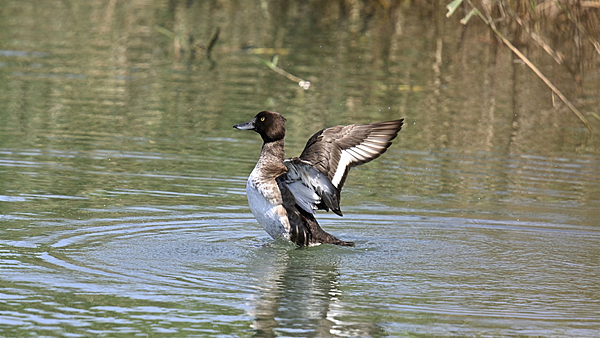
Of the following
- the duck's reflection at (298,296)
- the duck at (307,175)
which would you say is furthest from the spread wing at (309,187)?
the duck's reflection at (298,296)

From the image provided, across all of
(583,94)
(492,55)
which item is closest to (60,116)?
(583,94)

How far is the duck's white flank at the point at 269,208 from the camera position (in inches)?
298

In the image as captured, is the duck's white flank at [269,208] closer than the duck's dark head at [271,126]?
Yes

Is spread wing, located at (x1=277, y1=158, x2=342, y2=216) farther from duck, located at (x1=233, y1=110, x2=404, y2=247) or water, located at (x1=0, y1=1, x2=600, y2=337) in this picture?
water, located at (x1=0, y1=1, x2=600, y2=337)

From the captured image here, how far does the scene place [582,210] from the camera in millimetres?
9094

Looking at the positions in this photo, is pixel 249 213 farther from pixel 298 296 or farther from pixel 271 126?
pixel 298 296

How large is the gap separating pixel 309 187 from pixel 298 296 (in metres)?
1.50

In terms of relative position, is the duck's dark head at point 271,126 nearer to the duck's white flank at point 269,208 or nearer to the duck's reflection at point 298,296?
the duck's white flank at point 269,208

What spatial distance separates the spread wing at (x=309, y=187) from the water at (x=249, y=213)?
1.35 feet

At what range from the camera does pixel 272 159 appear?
7.93 meters

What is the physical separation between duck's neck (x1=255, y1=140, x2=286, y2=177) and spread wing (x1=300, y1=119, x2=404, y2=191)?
1.86 ft

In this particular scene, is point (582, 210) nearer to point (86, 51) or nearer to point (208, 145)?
point (208, 145)

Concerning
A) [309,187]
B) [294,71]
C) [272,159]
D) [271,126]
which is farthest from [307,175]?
[294,71]

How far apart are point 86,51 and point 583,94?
382 inches
